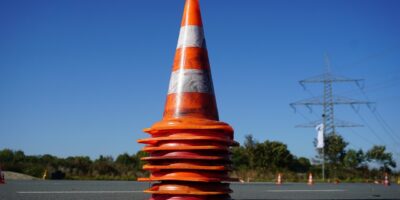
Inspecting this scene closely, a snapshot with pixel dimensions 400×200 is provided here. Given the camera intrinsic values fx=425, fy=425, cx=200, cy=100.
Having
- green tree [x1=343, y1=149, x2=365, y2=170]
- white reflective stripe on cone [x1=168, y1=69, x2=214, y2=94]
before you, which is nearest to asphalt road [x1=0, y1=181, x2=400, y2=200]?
white reflective stripe on cone [x1=168, y1=69, x2=214, y2=94]

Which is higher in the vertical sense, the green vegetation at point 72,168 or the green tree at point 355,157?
the green tree at point 355,157

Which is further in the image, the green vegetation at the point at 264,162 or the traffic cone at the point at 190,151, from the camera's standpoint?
the green vegetation at the point at 264,162

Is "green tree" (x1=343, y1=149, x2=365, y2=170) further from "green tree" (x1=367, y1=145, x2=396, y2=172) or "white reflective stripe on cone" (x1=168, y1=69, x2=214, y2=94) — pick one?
"white reflective stripe on cone" (x1=168, y1=69, x2=214, y2=94)

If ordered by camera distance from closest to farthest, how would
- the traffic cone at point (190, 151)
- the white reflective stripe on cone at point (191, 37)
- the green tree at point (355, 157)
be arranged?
the traffic cone at point (190, 151), the white reflective stripe on cone at point (191, 37), the green tree at point (355, 157)

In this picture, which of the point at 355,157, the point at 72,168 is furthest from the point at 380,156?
the point at 72,168

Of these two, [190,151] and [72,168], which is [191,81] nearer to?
[190,151]

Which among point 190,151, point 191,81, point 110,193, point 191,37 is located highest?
point 191,37

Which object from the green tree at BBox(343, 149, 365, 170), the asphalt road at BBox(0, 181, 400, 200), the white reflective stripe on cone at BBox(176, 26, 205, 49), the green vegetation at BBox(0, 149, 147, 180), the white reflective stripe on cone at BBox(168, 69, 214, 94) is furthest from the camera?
the green tree at BBox(343, 149, 365, 170)

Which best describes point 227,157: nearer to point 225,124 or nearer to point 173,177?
point 225,124

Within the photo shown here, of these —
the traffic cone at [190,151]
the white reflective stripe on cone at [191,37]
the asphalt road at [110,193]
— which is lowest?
the asphalt road at [110,193]

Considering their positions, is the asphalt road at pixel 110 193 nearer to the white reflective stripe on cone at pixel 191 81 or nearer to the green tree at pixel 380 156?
the white reflective stripe on cone at pixel 191 81

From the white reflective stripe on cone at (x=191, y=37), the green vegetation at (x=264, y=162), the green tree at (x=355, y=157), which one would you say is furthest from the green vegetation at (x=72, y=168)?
the green tree at (x=355, y=157)

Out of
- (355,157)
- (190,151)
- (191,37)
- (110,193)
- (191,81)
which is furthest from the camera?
(355,157)

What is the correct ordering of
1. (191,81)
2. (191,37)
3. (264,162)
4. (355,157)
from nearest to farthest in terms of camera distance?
1. (191,81)
2. (191,37)
3. (264,162)
4. (355,157)
